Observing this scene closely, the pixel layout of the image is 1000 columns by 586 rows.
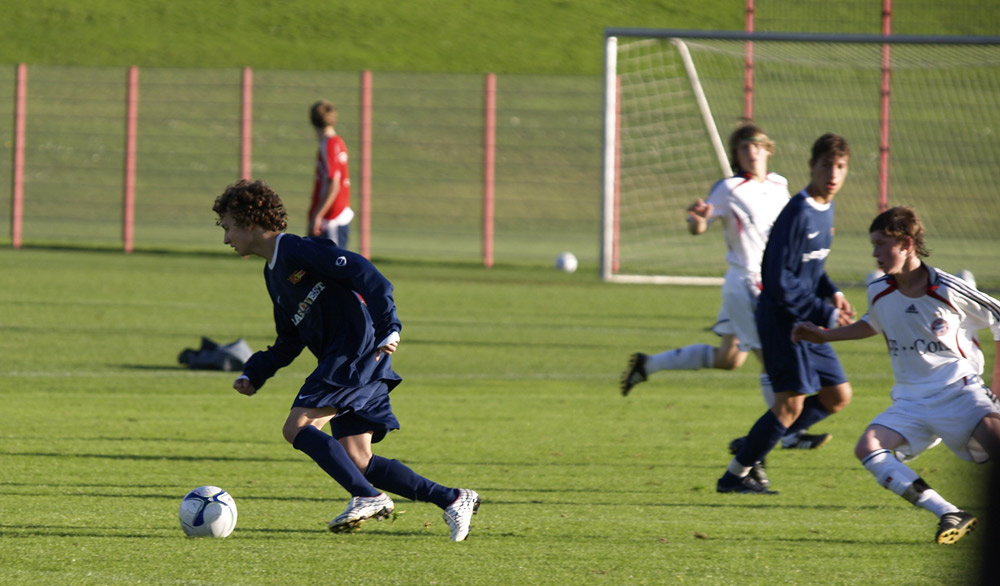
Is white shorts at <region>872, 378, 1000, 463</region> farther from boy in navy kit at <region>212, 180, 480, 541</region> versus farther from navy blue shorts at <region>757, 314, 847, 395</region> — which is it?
boy in navy kit at <region>212, 180, 480, 541</region>

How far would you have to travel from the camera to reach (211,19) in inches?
1411

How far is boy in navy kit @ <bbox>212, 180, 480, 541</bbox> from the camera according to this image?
504 centimetres

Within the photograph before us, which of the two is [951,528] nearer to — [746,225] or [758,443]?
[758,443]

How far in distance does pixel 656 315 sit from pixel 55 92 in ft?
97.4

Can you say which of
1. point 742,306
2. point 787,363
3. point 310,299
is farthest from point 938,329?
point 310,299

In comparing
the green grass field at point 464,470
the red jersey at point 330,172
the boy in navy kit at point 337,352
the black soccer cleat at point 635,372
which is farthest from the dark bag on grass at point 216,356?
the boy in navy kit at point 337,352

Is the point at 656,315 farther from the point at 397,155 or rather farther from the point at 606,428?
the point at 397,155

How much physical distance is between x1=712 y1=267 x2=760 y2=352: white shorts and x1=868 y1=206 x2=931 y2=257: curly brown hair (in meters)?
2.16

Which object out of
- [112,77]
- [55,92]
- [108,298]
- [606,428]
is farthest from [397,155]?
[606,428]

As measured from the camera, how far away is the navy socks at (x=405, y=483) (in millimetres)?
5160

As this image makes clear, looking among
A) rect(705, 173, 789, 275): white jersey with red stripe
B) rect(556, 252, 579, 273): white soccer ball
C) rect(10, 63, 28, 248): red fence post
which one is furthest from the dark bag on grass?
rect(10, 63, 28, 248): red fence post

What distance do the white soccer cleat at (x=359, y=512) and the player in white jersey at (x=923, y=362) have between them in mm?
1814

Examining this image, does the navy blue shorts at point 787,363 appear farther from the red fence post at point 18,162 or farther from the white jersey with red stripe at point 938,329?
the red fence post at point 18,162

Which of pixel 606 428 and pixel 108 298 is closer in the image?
pixel 606 428
